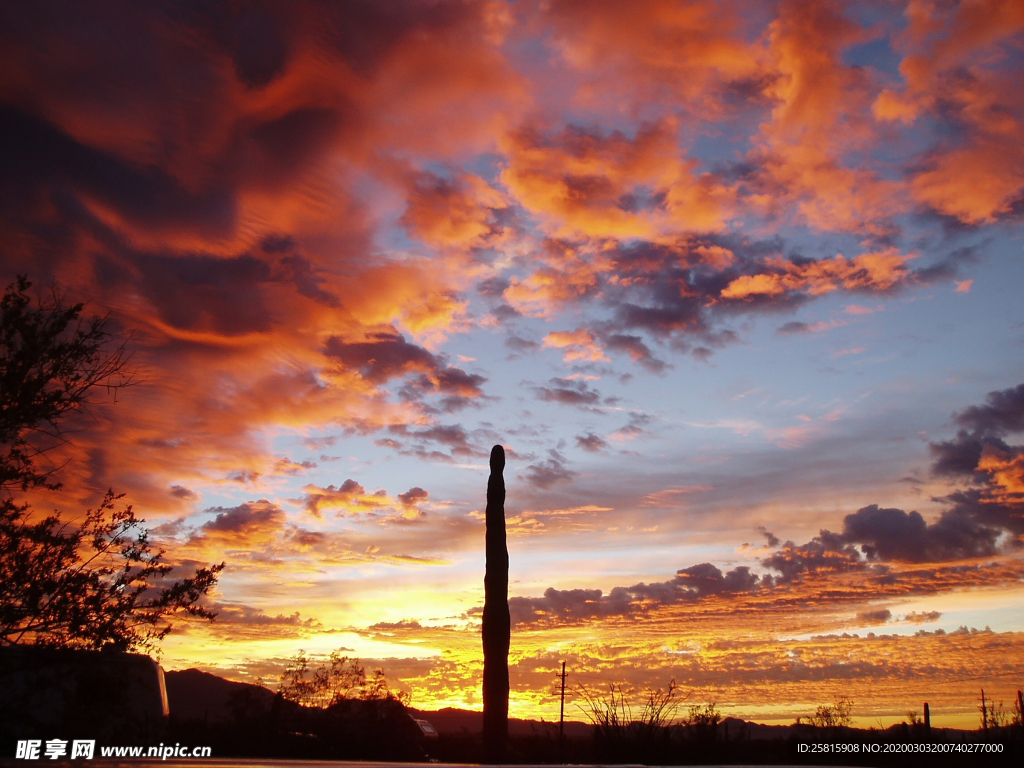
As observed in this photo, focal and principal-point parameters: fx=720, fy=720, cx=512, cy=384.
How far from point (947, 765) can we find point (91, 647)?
1906 centimetres

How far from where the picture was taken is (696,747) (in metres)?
15.2

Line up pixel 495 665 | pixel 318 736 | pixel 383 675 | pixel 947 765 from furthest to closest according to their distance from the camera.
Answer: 1. pixel 383 675
2. pixel 318 736
3. pixel 947 765
4. pixel 495 665

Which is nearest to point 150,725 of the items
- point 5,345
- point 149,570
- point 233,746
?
point 149,570

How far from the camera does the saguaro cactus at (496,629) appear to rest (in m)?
13.8

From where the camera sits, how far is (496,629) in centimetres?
1447

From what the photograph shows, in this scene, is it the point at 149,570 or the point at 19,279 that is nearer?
the point at 19,279

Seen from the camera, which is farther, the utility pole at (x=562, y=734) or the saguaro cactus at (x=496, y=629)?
the utility pole at (x=562, y=734)

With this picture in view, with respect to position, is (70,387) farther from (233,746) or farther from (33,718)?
(233,746)

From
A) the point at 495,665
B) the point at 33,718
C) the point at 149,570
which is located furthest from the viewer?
the point at 495,665

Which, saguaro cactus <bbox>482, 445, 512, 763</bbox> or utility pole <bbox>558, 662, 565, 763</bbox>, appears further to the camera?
utility pole <bbox>558, 662, 565, 763</bbox>

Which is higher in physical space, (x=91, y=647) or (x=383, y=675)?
(x=91, y=647)

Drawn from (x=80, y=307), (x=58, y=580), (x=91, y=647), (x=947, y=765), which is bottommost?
(x=947, y=765)

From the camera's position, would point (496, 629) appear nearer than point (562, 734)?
Yes

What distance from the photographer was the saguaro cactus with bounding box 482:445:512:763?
1379 centimetres
